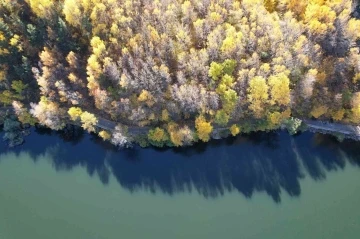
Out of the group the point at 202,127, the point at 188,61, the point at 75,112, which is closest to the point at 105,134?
the point at 75,112

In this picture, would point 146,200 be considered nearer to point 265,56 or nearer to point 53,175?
point 53,175

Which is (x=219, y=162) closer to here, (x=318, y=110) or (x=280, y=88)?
(x=280, y=88)

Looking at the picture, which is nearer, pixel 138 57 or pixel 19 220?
pixel 138 57

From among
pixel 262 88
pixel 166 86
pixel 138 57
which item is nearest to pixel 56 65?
pixel 138 57

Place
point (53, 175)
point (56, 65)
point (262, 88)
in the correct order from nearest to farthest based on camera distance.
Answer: point (262, 88) → point (56, 65) → point (53, 175)

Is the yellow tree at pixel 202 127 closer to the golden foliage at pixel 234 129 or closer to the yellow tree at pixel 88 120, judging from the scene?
the golden foliage at pixel 234 129

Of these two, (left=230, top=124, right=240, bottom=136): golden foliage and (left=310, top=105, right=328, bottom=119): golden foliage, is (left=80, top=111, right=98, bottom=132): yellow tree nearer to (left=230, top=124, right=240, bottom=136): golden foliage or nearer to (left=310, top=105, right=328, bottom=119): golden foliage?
(left=230, top=124, right=240, bottom=136): golden foliage

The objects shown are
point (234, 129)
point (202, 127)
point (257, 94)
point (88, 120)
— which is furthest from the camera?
point (88, 120)
